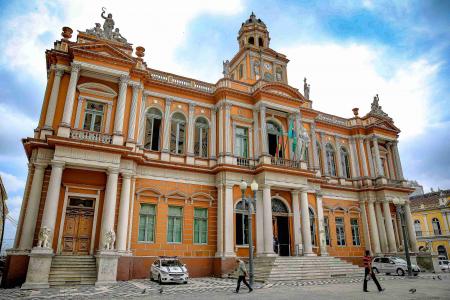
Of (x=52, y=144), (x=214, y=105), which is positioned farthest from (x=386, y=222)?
(x=52, y=144)

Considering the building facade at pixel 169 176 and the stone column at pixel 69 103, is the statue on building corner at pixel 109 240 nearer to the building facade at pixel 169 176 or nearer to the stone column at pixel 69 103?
the building facade at pixel 169 176

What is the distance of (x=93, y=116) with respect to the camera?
18.9 m

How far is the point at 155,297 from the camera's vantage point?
35.4 feet

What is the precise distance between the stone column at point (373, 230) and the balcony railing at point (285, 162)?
29.4 ft

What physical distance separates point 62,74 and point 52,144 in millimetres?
4635

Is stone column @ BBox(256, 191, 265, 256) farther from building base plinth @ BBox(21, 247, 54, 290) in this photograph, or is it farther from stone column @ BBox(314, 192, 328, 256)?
building base plinth @ BBox(21, 247, 54, 290)

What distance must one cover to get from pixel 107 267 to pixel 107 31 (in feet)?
46.4

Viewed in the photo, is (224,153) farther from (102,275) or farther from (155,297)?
(155,297)

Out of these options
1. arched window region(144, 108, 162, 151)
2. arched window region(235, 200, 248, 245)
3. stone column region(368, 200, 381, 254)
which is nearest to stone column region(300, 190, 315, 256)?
arched window region(235, 200, 248, 245)

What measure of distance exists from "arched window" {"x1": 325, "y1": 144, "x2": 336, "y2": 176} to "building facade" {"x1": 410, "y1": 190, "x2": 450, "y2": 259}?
25.1 meters

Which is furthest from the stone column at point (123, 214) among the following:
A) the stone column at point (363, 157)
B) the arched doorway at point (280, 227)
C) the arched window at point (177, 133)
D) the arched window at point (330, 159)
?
the stone column at point (363, 157)

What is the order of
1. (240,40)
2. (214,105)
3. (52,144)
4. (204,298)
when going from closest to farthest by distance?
1. (204,298)
2. (52,144)
3. (214,105)
4. (240,40)

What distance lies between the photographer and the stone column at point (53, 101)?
17248 millimetres

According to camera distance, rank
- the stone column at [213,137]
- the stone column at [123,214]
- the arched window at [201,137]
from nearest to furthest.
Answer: the stone column at [123,214], the stone column at [213,137], the arched window at [201,137]
